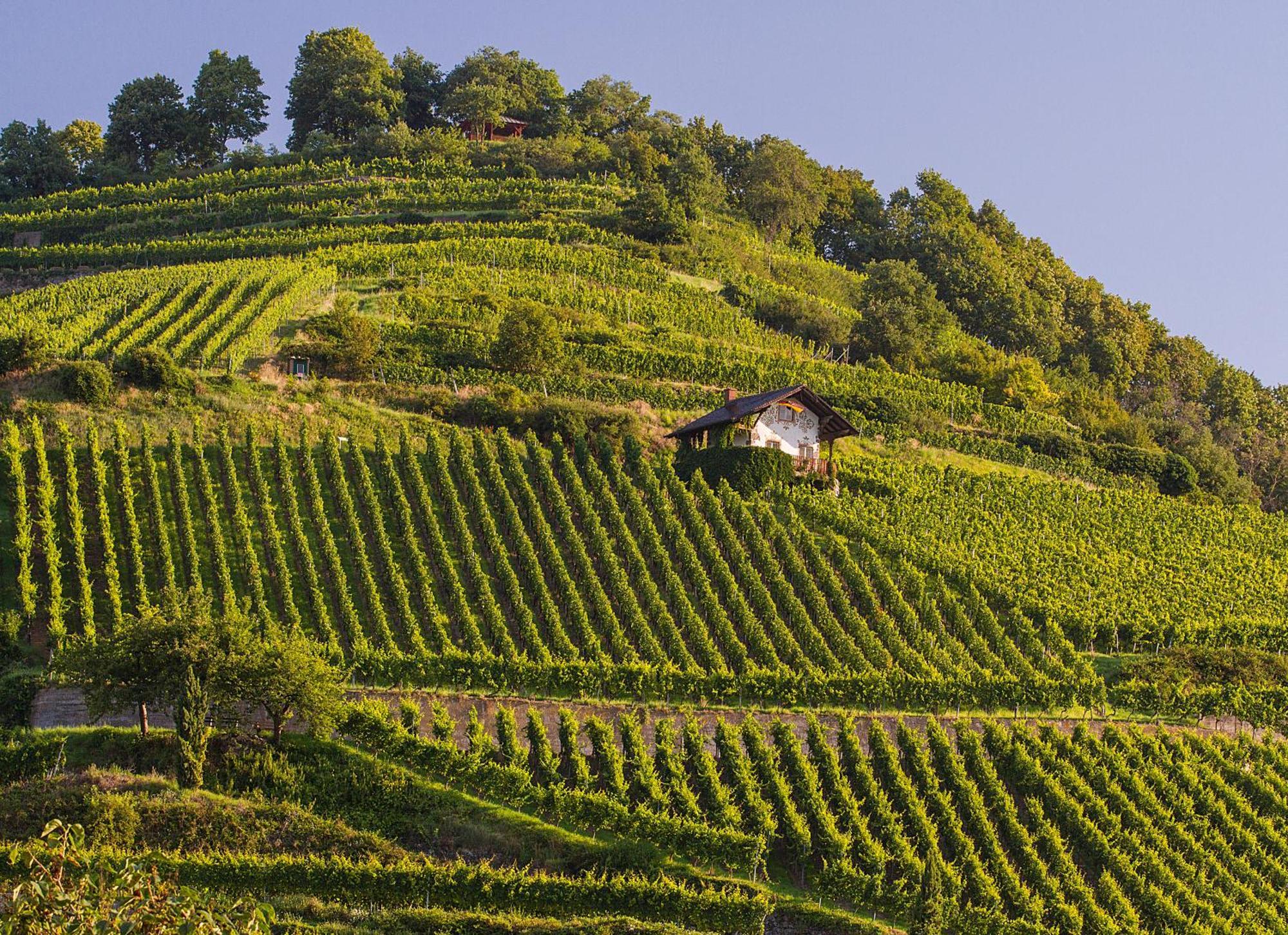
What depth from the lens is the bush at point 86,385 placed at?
47344 mm

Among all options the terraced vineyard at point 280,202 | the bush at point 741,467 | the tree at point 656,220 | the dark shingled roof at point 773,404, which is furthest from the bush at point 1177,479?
the terraced vineyard at point 280,202

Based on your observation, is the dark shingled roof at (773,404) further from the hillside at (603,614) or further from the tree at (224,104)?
the tree at (224,104)

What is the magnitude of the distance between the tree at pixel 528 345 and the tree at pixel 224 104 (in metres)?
52.3

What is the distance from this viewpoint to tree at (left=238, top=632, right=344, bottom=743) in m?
31.9

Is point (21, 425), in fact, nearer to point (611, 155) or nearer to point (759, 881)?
point (759, 881)

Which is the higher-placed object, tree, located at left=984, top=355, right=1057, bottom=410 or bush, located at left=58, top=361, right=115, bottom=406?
tree, located at left=984, top=355, right=1057, bottom=410

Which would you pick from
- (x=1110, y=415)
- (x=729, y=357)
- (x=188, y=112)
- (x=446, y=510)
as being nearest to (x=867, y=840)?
(x=446, y=510)

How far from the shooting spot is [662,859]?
3103 cm

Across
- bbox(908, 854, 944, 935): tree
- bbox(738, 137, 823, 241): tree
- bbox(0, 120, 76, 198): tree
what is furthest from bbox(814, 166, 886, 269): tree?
bbox(908, 854, 944, 935): tree

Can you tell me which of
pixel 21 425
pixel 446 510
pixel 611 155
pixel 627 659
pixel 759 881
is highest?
pixel 611 155

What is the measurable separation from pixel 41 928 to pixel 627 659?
1047 inches

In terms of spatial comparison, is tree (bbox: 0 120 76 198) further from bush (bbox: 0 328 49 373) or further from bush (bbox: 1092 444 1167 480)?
bush (bbox: 1092 444 1167 480)

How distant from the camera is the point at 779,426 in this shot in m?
53.3

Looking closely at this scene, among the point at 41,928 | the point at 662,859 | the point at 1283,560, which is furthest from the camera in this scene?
the point at 1283,560
